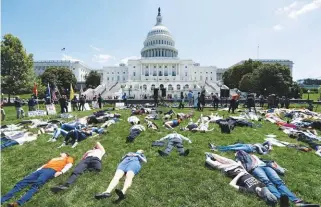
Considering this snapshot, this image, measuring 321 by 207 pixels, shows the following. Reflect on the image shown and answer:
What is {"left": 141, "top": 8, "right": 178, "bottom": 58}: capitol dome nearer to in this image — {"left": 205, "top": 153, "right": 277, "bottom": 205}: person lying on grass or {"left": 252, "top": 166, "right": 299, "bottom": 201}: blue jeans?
{"left": 205, "top": 153, "right": 277, "bottom": 205}: person lying on grass

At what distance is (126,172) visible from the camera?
24.2ft

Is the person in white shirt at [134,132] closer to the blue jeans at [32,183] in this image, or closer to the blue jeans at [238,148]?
the blue jeans at [238,148]

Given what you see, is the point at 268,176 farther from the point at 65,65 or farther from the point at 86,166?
the point at 65,65

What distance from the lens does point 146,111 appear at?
19406 mm

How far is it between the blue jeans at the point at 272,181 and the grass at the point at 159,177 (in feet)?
1.43

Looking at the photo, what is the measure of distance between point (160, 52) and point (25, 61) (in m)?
81.8

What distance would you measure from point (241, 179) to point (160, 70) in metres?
102

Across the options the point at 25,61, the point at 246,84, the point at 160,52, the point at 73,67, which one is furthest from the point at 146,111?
the point at 73,67

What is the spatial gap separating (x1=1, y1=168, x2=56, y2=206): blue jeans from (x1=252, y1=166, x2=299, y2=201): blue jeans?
5.72m

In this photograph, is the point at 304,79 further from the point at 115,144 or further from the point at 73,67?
the point at 115,144

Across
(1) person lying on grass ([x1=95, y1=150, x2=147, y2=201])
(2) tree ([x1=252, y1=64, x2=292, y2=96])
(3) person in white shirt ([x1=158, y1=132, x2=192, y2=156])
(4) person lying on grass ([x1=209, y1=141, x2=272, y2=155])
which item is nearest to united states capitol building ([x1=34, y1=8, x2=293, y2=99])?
(2) tree ([x1=252, y1=64, x2=292, y2=96])

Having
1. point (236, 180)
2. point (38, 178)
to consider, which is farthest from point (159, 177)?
point (38, 178)

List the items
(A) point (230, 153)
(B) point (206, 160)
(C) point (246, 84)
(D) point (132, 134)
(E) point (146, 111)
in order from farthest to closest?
(C) point (246, 84), (E) point (146, 111), (D) point (132, 134), (A) point (230, 153), (B) point (206, 160)

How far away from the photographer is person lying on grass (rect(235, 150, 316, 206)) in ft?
20.5
